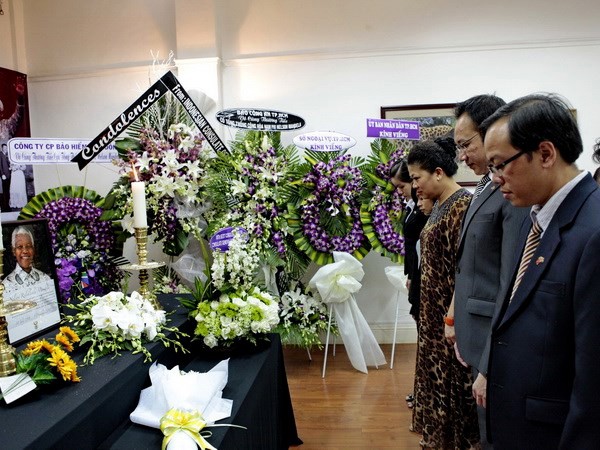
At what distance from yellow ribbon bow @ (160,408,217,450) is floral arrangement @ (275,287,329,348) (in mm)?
1960

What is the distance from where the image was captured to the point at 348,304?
3.30 metres

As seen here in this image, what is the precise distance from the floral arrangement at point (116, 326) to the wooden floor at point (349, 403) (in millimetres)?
1241

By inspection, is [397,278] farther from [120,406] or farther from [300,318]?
[120,406]

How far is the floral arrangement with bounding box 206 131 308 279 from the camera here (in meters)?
3.06

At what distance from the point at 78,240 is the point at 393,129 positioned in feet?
8.18

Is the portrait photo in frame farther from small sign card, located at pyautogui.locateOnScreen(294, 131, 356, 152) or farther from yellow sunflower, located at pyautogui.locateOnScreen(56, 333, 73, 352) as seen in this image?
yellow sunflower, located at pyautogui.locateOnScreen(56, 333, 73, 352)

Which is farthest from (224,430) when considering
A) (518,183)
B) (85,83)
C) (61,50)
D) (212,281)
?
(61,50)

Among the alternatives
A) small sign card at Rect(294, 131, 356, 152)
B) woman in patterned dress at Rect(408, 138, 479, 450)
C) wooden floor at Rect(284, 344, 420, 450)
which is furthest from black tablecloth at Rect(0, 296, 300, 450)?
small sign card at Rect(294, 131, 356, 152)

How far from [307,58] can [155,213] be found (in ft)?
6.79

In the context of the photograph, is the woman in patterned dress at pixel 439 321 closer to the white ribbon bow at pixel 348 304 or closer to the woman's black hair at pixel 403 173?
the woman's black hair at pixel 403 173

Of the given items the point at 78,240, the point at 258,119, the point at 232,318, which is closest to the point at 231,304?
the point at 232,318

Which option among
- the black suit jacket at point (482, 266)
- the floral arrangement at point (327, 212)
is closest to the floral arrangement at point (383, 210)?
the floral arrangement at point (327, 212)

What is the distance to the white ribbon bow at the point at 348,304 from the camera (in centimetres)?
315

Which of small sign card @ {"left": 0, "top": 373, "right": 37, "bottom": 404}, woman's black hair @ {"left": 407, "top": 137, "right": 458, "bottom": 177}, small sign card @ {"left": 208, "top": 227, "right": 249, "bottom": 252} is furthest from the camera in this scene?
small sign card @ {"left": 208, "top": 227, "right": 249, "bottom": 252}
